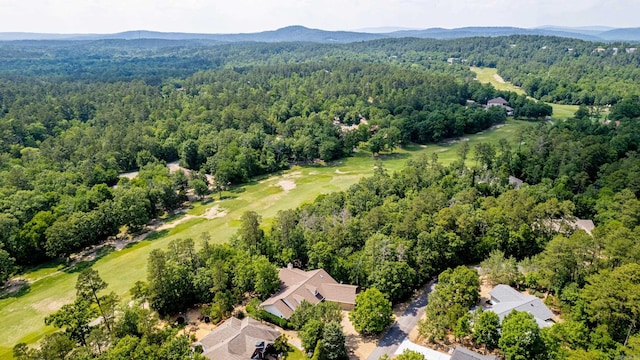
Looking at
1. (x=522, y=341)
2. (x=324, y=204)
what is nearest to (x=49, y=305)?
(x=324, y=204)

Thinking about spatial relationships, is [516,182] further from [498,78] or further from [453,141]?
[498,78]

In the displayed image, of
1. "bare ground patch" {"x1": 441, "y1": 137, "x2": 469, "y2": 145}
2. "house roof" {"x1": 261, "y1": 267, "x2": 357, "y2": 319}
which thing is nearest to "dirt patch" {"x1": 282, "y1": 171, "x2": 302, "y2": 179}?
"house roof" {"x1": 261, "y1": 267, "x2": 357, "y2": 319}

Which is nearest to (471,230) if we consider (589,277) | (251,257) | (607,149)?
(589,277)

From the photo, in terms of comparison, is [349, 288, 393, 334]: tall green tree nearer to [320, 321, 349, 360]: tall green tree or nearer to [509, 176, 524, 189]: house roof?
[320, 321, 349, 360]: tall green tree

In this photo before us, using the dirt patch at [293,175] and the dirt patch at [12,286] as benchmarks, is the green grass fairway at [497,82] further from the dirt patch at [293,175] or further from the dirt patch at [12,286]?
the dirt patch at [12,286]

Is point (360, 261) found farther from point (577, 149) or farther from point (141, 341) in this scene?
point (577, 149)
